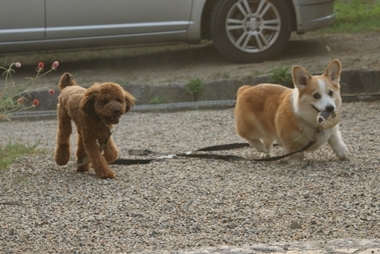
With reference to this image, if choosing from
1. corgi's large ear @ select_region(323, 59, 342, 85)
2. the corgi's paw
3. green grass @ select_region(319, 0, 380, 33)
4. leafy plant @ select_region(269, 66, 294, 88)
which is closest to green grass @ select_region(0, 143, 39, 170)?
the corgi's paw

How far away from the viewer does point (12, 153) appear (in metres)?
6.48

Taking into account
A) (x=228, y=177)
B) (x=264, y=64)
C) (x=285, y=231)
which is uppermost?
(x=285, y=231)

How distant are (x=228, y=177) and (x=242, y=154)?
1045 millimetres

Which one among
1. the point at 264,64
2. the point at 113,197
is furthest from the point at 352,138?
the point at 264,64

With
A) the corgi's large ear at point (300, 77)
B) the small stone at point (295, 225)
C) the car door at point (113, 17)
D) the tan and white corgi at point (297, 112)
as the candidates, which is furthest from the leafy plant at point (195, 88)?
the small stone at point (295, 225)

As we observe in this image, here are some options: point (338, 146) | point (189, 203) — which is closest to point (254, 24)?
point (338, 146)

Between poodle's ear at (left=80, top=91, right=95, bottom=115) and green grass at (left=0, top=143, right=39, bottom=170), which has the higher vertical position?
poodle's ear at (left=80, top=91, right=95, bottom=115)

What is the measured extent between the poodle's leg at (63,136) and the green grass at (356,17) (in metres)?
6.88

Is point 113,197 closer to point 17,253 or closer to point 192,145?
point 17,253

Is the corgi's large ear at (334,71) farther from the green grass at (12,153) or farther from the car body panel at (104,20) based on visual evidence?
the car body panel at (104,20)

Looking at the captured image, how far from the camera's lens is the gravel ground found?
4281mm

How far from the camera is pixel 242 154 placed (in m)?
6.60

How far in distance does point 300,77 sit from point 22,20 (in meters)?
5.10

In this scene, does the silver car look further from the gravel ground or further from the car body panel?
the gravel ground
